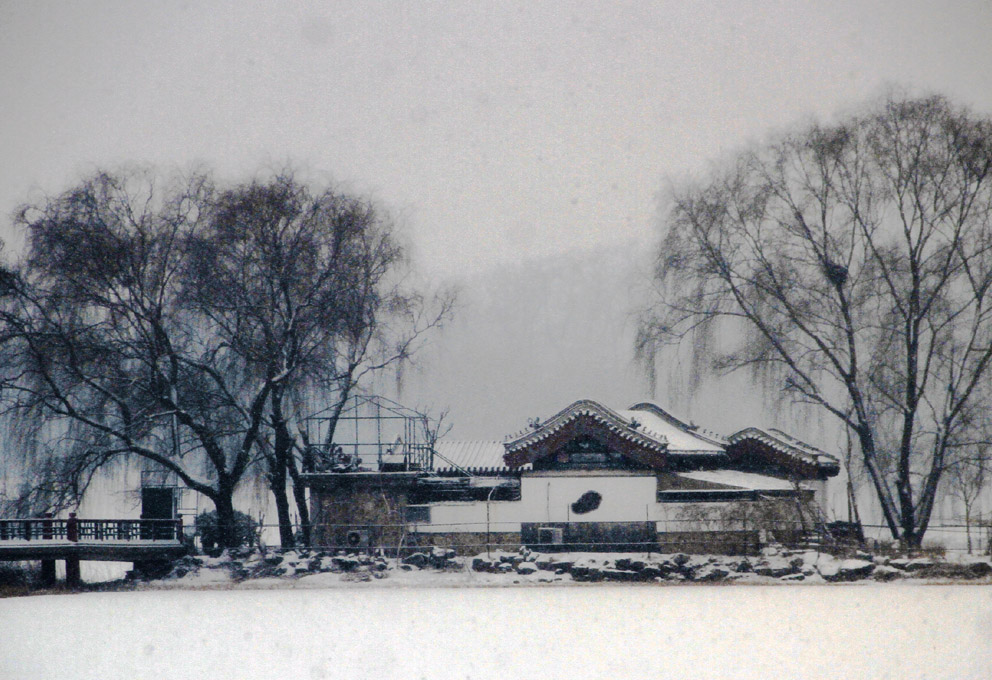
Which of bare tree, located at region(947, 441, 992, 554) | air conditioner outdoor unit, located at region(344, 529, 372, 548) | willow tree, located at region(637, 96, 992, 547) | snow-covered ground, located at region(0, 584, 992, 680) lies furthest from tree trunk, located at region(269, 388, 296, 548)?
bare tree, located at region(947, 441, 992, 554)

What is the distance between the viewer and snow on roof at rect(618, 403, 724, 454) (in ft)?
14.9

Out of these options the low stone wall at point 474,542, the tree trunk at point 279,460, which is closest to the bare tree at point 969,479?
the low stone wall at point 474,542

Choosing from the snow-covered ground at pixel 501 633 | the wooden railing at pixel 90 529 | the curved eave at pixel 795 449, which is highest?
the curved eave at pixel 795 449

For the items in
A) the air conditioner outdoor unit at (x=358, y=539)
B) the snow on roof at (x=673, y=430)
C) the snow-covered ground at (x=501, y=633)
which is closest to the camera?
the snow-covered ground at (x=501, y=633)

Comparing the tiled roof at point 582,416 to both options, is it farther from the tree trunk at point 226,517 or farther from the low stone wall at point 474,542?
the tree trunk at point 226,517

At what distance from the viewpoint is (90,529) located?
4660 mm

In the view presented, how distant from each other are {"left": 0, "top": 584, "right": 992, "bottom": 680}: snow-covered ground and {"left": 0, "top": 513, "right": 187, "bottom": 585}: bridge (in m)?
0.19

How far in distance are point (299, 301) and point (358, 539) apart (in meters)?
1.29

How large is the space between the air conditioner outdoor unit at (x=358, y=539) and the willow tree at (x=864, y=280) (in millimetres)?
1734

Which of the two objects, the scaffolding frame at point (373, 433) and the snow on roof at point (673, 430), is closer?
the snow on roof at point (673, 430)

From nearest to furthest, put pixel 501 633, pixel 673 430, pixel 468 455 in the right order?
pixel 501 633 < pixel 673 430 < pixel 468 455

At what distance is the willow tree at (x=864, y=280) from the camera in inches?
184

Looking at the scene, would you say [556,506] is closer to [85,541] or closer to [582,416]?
[582,416]

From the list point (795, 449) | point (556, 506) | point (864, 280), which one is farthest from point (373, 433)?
point (864, 280)
